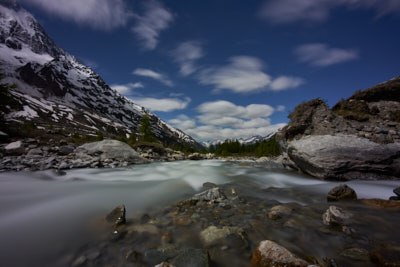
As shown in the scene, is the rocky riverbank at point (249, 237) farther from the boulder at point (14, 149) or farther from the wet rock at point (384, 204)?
the boulder at point (14, 149)

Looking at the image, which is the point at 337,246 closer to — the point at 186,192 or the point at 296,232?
the point at 296,232

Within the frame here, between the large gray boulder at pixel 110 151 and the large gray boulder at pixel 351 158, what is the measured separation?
50.4 feet

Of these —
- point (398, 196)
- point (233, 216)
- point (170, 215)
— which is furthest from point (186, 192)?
point (398, 196)

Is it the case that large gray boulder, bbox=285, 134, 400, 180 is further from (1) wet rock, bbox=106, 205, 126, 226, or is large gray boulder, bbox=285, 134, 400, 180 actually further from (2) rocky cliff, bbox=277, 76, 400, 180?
(1) wet rock, bbox=106, 205, 126, 226

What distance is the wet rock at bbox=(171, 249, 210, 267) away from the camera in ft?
8.07

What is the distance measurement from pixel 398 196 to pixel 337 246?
382cm

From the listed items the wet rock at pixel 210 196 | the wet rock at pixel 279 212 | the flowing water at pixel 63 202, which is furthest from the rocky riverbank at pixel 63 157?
the wet rock at pixel 279 212

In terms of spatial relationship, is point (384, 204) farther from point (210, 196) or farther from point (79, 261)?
point (79, 261)

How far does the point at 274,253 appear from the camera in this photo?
2289mm

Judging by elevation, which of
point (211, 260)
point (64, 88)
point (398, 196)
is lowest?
point (211, 260)

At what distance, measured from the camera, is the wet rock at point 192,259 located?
2461 millimetres

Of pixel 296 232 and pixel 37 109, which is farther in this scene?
pixel 37 109

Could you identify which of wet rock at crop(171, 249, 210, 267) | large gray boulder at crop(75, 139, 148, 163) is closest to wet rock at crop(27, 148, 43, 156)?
large gray boulder at crop(75, 139, 148, 163)

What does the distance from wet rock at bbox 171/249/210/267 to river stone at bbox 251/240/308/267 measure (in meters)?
0.77
